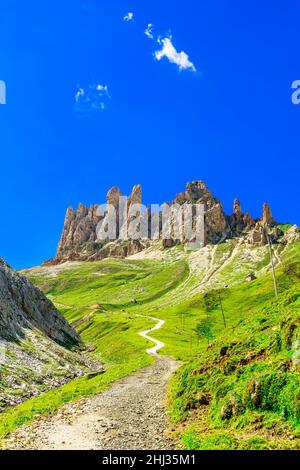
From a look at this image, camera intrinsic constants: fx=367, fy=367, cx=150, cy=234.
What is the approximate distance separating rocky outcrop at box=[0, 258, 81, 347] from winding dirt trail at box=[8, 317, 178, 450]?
36249 mm

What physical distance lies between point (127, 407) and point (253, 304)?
140 metres

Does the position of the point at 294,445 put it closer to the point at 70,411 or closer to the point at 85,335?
the point at 70,411

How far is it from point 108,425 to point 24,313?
2612 inches

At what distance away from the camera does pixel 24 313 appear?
90.4 metres

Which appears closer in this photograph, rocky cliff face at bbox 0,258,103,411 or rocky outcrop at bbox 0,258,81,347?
rocky cliff face at bbox 0,258,103,411

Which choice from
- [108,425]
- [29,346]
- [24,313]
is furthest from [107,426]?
[24,313]

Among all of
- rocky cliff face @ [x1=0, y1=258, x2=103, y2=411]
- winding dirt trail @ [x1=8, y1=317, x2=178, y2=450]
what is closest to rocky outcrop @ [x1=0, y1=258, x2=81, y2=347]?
rocky cliff face @ [x1=0, y1=258, x2=103, y2=411]

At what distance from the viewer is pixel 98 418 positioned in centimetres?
3278

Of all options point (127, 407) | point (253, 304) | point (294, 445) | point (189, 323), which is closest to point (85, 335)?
point (189, 323)

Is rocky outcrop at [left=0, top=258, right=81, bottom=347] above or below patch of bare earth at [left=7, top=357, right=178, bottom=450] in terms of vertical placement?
above

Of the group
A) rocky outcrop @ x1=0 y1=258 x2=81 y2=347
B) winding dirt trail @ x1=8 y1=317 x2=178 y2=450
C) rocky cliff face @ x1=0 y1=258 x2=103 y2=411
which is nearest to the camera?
winding dirt trail @ x1=8 y1=317 x2=178 y2=450

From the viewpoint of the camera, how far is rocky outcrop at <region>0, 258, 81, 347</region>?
247ft

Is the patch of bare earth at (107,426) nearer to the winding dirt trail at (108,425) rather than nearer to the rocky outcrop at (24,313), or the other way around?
the winding dirt trail at (108,425)

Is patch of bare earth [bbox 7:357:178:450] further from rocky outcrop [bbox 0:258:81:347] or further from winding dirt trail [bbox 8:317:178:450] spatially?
rocky outcrop [bbox 0:258:81:347]
